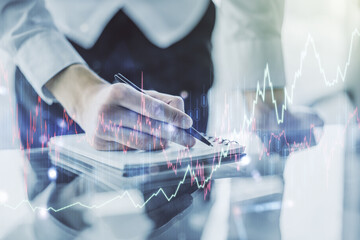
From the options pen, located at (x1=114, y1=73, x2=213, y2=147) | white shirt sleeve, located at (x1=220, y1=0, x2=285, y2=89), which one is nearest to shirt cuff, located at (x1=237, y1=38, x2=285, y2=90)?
white shirt sleeve, located at (x1=220, y1=0, x2=285, y2=89)

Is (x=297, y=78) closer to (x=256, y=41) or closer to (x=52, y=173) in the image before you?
(x=256, y=41)

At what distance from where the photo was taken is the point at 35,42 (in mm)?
605

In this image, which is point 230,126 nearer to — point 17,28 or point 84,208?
point 84,208

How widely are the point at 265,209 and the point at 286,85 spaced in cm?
31

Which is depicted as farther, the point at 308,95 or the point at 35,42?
the point at 308,95

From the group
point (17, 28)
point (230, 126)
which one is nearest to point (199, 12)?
point (230, 126)

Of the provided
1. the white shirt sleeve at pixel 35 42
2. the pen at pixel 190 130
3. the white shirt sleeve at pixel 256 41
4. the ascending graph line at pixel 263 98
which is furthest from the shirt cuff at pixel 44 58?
the white shirt sleeve at pixel 256 41

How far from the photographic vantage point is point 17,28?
0.60m

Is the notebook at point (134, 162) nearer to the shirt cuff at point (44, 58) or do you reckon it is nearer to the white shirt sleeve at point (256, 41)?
the shirt cuff at point (44, 58)

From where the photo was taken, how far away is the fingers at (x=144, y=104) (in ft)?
2.00

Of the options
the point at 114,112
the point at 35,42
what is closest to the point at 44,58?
the point at 35,42

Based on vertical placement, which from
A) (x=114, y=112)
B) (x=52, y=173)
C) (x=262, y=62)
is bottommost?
(x=52, y=173)

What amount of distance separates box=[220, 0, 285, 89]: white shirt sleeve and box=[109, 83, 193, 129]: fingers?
21 centimetres

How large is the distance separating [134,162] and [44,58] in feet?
0.94
